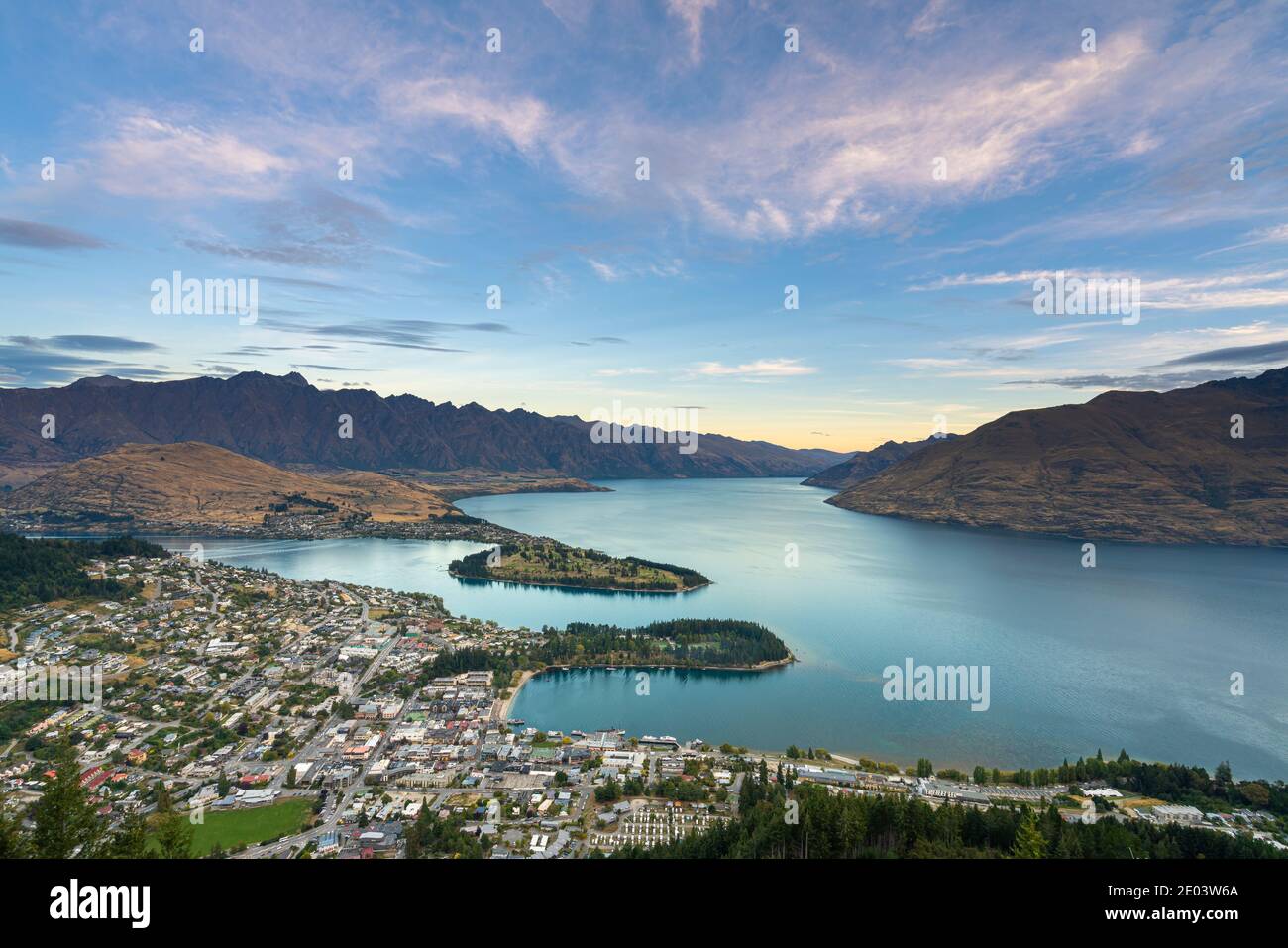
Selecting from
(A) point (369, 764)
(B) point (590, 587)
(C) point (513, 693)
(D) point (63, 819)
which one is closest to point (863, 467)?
(B) point (590, 587)

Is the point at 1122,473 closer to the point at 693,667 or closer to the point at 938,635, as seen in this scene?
the point at 938,635

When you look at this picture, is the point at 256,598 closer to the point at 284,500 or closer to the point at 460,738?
the point at 460,738

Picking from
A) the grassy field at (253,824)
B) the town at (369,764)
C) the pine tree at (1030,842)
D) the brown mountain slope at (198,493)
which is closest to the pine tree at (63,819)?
the town at (369,764)

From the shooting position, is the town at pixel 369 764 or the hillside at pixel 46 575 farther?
Answer: the hillside at pixel 46 575

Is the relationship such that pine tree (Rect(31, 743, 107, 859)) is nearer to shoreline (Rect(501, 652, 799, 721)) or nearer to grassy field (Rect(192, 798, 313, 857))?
grassy field (Rect(192, 798, 313, 857))

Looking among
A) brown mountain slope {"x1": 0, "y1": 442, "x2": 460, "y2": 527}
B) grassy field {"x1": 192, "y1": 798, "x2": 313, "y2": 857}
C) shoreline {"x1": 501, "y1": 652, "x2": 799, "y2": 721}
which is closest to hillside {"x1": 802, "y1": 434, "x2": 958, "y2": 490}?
brown mountain slope {"x1": 0, "y1": 442, "x2": 460, "y2": 527}

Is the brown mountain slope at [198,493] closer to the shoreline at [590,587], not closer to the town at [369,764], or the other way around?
the shoreline at [590,587]
